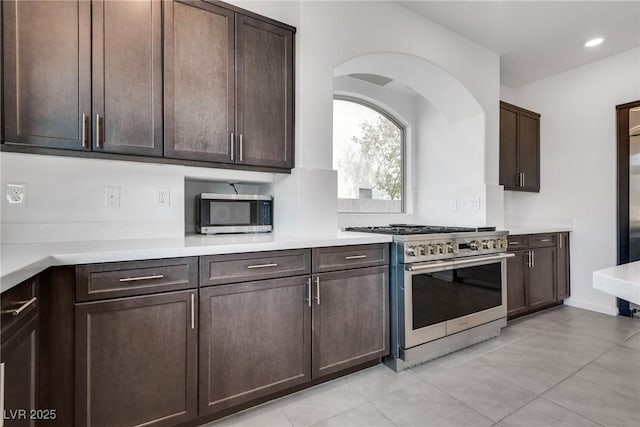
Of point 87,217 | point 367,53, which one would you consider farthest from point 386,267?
point 87,217

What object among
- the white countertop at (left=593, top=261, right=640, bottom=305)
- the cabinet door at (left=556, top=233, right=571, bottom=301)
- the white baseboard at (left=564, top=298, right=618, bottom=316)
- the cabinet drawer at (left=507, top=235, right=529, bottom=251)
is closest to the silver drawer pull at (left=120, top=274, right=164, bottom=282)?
the white countertop at (left=593, top=261, right=640, bottom=305)

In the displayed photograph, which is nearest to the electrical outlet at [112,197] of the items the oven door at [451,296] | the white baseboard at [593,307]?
the oven door at [451,296]

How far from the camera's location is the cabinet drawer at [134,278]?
129 cm

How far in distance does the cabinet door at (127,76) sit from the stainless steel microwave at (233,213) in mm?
490

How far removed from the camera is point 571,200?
11.9 ft

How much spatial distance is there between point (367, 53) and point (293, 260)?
68.0 inches

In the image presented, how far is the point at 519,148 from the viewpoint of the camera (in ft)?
11.8

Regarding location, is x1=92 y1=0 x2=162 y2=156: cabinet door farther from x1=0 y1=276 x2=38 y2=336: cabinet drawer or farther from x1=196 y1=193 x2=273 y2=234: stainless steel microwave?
x1=0 y1=276 x2=38 y2=336: cabinet drawer

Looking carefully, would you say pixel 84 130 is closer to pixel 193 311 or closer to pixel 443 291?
pixel 193 311

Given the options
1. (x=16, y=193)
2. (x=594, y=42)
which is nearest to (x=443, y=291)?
(x=16, y=193)

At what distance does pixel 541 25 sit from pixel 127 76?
328 cm

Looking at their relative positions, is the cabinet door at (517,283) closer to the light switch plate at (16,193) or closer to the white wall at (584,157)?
the white wall at (584,157)

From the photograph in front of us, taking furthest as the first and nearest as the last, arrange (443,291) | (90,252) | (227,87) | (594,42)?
(594,42), (443,291), (227,87), (90,252)

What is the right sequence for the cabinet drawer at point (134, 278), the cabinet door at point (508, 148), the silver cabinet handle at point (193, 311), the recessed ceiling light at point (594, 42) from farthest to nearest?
1. the cabinet door at point (508, 148)
2. the recessed ceiling light at point (594, 42)
3. the silver cabinet handle at point (193, 311)
4. the cabinet drawer at point (134, 278)
